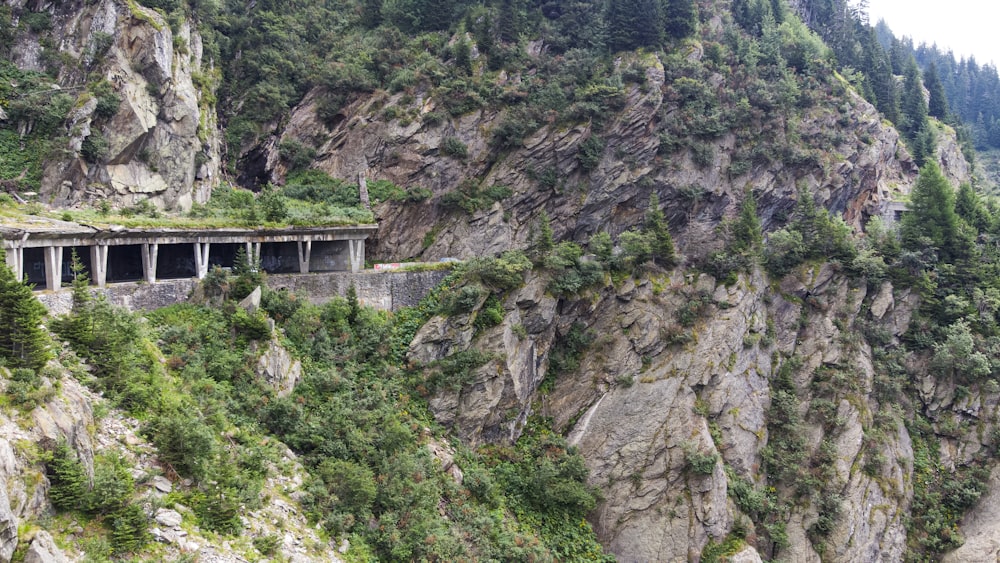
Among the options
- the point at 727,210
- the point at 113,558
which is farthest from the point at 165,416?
the point at 727,210

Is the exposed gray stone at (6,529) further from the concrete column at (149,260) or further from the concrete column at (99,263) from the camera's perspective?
the concrete column at (149,260)

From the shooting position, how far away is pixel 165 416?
17.7 meters

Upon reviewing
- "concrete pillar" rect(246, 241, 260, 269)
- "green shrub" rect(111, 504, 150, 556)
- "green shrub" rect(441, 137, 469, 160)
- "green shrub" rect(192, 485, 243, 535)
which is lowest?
"green shrub" rect(192, 485, 243, 535)

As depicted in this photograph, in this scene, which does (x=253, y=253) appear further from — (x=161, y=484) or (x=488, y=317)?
(x=161, y=484)

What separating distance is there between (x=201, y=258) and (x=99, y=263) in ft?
13.8

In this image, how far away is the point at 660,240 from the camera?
34375 millimetres

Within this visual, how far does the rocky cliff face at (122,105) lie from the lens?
31.4m

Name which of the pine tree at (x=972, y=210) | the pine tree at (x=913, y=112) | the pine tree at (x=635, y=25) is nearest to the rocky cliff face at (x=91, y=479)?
the pine tree at (x=635, y=25)

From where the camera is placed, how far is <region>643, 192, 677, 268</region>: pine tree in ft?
113

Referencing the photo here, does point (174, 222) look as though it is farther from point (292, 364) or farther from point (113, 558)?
point (113, 558)

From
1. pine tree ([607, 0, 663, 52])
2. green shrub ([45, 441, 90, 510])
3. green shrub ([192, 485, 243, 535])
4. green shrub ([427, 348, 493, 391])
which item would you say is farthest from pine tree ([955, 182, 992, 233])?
green shrub ([45, 441, 90, 510])

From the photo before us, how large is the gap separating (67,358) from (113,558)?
7430mm

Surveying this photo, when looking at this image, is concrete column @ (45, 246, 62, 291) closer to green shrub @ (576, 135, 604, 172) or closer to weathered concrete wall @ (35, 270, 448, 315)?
weathered concrete wall @ (35, 270, 448, 315)

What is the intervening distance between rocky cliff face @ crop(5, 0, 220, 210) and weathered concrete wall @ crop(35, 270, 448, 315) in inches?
353
